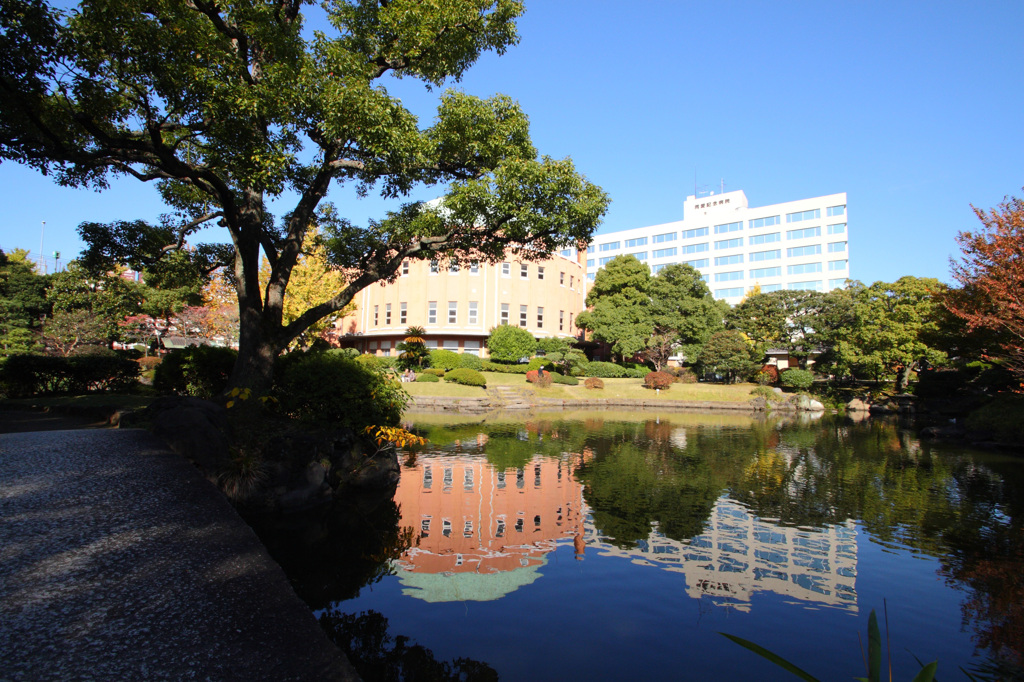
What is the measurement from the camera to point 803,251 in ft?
218

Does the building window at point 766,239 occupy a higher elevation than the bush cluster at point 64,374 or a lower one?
higher

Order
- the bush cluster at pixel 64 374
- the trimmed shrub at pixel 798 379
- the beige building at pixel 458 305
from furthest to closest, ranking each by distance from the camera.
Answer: the beige building at pixel 458 305
the trimmed shrub at pixel 798 379
the bush cluster at pixel 64 374

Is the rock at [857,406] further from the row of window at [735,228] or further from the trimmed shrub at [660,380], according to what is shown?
the row of window at [735,228]

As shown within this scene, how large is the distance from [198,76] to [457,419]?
53.8 feet

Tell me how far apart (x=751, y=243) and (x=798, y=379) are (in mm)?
39338

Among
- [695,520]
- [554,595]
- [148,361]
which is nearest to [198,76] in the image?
[554,595]

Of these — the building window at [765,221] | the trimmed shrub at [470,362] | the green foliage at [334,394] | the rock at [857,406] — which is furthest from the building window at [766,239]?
the green foliage at [334,394]

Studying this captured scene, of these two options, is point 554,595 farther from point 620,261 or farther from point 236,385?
point 620,261

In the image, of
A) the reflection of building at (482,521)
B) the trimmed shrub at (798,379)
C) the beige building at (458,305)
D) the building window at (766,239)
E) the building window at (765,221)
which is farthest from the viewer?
the building window at (765,221)

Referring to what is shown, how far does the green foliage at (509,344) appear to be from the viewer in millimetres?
38375

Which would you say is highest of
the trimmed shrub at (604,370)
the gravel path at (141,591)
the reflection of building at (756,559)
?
the trimmed shrub at (604,370)

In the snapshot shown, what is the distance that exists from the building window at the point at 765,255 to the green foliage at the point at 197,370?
69.1m

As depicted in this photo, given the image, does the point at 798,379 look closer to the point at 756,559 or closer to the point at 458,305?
the point at 458,305

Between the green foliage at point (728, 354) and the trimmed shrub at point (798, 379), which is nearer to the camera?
the trimmed shrub at point (798, 379)
